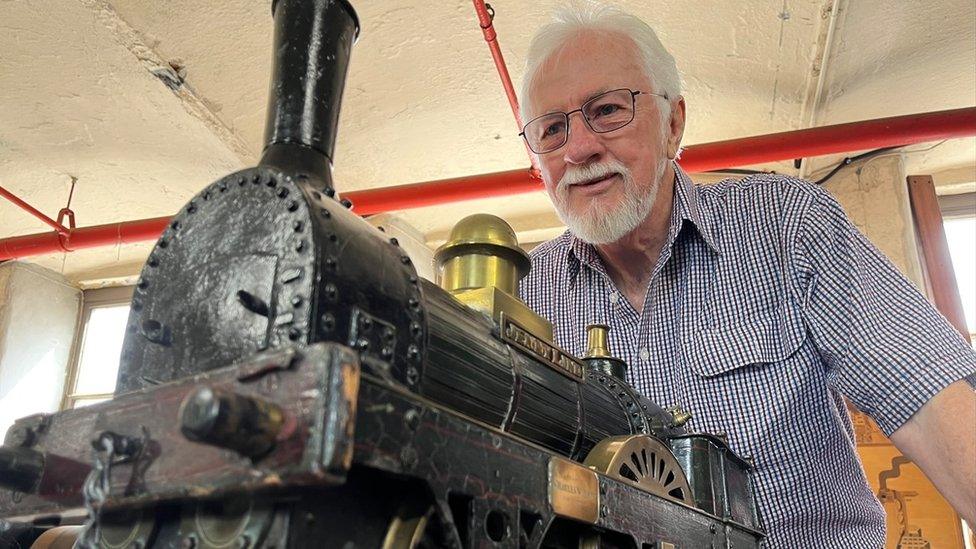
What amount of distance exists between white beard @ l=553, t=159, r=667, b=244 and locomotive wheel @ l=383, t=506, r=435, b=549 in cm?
112

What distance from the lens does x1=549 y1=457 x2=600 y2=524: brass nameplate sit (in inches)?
35.6

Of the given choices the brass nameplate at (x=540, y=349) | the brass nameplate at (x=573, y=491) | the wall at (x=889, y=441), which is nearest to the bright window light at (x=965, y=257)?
the wall at (x=889, y=441)

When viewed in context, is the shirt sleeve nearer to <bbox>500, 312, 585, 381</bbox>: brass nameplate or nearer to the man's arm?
the man's arm

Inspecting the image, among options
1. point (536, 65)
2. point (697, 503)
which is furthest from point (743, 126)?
point (697, 503)

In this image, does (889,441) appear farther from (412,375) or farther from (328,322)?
(328,322)

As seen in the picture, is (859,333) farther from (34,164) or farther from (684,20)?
(34,164)

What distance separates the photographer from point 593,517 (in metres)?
0.97

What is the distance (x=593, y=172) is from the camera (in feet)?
5.86

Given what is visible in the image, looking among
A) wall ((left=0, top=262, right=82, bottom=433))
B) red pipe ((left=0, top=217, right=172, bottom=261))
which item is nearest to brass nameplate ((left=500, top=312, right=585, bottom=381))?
red pipe ((left=0, top=217, right=172, bottom=261))

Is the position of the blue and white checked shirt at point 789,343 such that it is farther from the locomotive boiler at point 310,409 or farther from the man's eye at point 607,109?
the locomotive boiler at point 310,409

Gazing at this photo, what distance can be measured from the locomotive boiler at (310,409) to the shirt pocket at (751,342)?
57 cm

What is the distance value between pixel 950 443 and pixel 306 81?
1.33 m

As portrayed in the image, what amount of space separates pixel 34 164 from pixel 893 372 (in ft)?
14.6

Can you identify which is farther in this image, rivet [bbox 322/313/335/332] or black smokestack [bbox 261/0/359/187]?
black smokestack [bbox 261/0/359/187]
